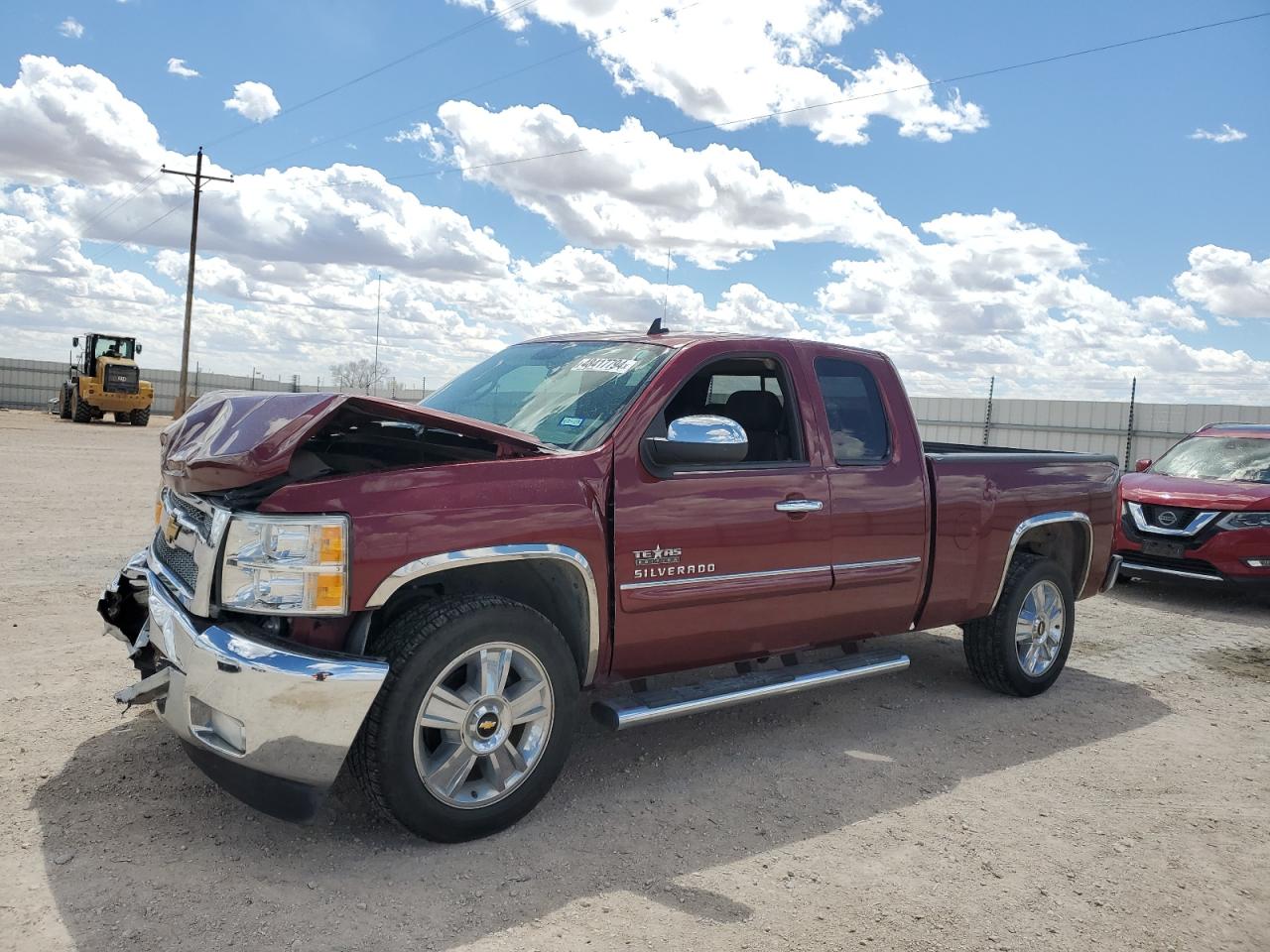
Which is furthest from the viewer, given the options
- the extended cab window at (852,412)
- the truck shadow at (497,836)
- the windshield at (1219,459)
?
the windshield at (1219,459)

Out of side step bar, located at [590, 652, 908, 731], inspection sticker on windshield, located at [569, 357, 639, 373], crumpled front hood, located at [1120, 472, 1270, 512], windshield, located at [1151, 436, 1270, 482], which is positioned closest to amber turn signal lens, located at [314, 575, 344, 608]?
side step bar, located at [590, 652, 908, 731]

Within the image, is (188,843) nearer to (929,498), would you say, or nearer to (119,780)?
(119,780)

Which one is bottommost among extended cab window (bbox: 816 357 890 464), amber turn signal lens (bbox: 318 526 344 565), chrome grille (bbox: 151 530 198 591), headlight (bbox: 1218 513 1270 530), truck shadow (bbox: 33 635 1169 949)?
truck shadow (bbox: 33 635 1169 949)

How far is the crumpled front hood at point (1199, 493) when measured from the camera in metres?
9.10

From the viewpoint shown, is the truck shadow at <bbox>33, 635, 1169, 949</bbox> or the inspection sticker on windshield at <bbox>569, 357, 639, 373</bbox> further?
the inspection sticker on windshield at <bbox>569, 357, 639, 373</bbox>

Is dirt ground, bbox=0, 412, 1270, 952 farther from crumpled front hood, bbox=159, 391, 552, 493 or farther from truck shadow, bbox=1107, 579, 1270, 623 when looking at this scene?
truck shadow, bbox=1107, 579, 1270, 623

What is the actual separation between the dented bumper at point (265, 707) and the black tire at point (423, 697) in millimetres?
108

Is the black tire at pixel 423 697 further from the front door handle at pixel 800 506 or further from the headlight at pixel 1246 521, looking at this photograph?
the headlight at pixel 1246 521

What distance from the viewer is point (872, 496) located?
5000mm

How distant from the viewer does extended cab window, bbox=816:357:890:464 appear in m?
5.03

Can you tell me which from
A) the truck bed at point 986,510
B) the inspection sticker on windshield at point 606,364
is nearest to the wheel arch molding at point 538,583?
the inspection sticker on windshield at point 606,364

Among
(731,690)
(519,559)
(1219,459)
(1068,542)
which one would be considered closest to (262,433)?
(519,559)

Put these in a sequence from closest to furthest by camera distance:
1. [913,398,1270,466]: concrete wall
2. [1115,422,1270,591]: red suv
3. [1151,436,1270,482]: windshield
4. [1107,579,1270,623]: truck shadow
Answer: [1115,422,1270,591]: red suv
[1107,579,1270,623]: truck shadow
[1151,436,1270,482]: windshield
[913,398,1270,466]: concrete wall

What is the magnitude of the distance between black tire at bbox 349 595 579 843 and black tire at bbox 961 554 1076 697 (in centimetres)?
300
